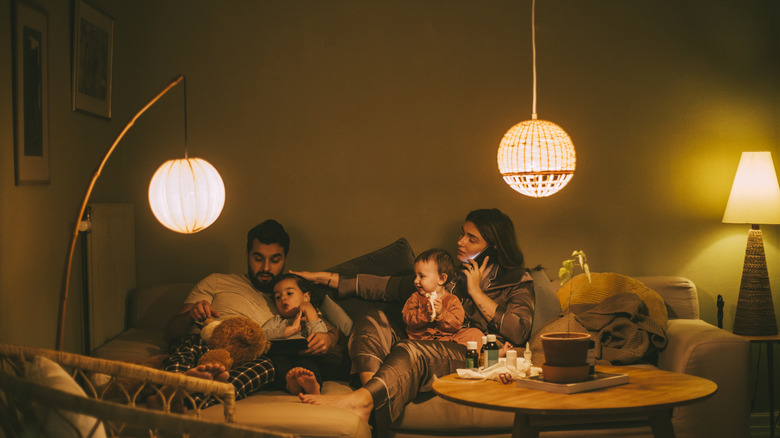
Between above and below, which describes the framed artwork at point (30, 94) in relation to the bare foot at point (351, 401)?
above

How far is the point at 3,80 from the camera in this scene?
246cm

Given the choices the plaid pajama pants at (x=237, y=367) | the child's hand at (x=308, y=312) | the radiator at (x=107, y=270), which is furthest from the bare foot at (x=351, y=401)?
the radiator at (x=107, y=270)

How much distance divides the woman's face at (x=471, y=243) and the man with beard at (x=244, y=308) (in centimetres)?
78

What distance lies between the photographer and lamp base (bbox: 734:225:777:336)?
3490mm

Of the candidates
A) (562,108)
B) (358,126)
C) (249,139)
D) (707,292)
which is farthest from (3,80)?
(707,292)

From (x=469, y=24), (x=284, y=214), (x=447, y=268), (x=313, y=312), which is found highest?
(x=469, y=24)

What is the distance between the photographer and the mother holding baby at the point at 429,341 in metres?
2.70

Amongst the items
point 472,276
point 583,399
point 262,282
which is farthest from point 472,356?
point 262,282

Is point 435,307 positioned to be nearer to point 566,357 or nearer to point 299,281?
point 299,281

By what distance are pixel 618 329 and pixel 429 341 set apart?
0.87 meters

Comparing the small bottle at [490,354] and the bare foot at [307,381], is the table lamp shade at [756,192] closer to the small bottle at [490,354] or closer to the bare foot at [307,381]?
the small bottle at [490,354]

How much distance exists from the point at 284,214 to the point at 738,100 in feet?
8.99

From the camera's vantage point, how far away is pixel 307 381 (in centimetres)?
273

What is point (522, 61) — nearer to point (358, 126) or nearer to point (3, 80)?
point (358, 126)
